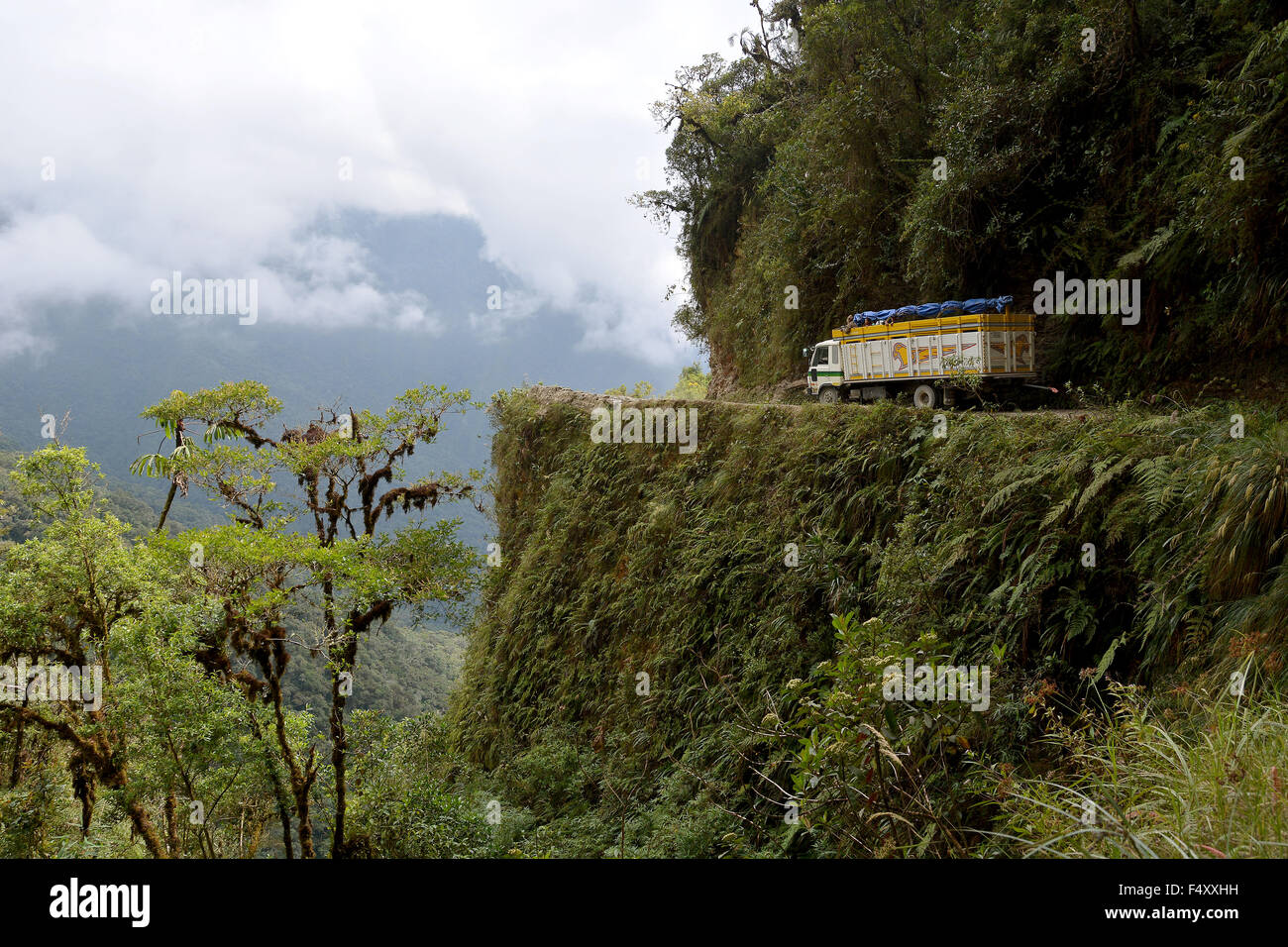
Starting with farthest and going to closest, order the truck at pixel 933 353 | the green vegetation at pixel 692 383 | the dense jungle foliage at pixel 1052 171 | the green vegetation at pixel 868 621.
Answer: the green vegetation at pixel 692 383 < the truck at pixel 933 353 < the dense jungle foliage at pixel 1052 171 < the green vegetation at pixel 868 621

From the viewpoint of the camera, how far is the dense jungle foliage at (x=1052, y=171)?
743 cm

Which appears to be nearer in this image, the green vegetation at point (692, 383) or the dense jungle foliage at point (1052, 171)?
the dense jungle foliage at point (1052, 171)

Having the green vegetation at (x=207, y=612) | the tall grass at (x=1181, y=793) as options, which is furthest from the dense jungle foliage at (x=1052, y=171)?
the green vegetation at (x=207, y=612)

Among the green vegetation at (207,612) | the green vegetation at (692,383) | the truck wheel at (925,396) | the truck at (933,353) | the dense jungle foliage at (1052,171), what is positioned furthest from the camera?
the green vegetation at (692,383)

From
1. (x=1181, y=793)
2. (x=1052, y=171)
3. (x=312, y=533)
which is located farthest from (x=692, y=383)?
(x=1181, y=793)

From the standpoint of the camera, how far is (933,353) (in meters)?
11.3

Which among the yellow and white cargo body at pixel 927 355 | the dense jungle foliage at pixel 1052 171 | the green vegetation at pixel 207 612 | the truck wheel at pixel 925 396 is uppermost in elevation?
the dense jungle foliage at pixel 1052 171

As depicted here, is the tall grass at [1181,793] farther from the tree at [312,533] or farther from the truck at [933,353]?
the tree at [312,533]

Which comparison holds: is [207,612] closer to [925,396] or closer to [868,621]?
[868,621]

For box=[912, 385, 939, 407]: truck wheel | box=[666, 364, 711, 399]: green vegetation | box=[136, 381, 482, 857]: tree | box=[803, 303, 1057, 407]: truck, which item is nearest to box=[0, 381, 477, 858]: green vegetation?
box=[136, 381, 482, 857]: tree
